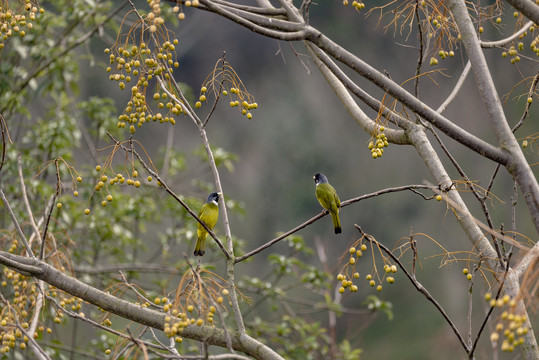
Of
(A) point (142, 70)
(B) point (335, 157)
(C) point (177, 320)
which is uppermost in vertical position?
(B) point (335, 157)

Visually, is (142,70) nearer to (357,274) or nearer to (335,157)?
(357,274)

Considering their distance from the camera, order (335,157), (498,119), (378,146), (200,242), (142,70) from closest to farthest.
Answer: (498,119), (142,70), (378,146), (200,242), (335,157)

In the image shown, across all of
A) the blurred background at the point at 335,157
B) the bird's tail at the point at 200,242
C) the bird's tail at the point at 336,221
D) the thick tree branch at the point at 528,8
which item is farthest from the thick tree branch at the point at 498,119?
the blurred background at the point at 335,157

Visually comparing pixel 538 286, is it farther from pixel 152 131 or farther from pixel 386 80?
pixel 152 131

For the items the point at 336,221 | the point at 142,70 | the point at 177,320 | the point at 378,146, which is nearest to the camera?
the point at 177,320

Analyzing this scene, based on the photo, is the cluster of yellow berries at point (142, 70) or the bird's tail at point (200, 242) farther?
the bird's tail at point (200, 242)

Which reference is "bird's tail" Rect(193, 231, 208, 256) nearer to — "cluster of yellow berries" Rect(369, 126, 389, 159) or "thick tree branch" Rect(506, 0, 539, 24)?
"cluster of yellow berries" Rect(369, 126, 389, 159)

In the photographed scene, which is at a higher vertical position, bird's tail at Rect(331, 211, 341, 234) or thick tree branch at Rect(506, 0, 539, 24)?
bird's tail at Rect(331, 211, 341, 234)

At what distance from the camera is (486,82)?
2.01m

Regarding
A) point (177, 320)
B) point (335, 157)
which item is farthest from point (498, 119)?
point (335, 157)

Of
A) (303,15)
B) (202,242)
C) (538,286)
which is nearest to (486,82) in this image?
(303,15)

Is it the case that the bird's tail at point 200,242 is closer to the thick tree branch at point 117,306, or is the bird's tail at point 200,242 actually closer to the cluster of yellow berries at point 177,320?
the thick tree branch at point 117,306

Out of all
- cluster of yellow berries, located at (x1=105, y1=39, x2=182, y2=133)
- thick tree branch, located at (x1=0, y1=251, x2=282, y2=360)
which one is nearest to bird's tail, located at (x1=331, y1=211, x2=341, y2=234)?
cluster of yellow berries, located at (x1=105, y1=39, x2=182, y2=133)

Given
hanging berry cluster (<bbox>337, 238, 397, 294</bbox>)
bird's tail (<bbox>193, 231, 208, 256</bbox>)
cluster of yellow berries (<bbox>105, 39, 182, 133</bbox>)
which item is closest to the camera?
hanging berry cluster (<bbox>337, 238, 397, 294</bbox>)
